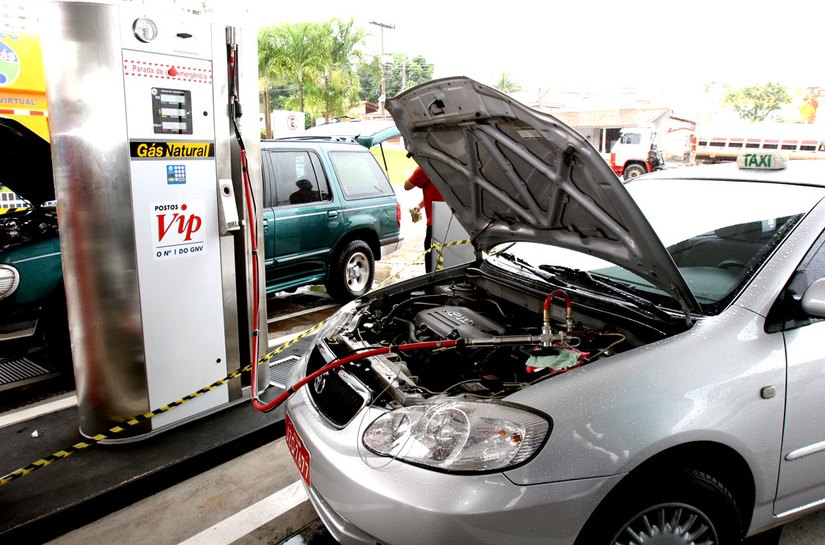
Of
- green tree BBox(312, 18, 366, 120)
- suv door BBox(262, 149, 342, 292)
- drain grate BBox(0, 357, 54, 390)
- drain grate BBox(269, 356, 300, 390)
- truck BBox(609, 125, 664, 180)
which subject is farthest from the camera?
green tree BBox(312, 18, 366, 120)

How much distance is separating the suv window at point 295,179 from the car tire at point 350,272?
67cm

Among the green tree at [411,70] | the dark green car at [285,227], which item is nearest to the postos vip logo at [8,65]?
the dark green car at [285,227]

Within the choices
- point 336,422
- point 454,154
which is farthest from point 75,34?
point 336,422

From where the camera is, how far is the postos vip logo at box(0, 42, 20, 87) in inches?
258

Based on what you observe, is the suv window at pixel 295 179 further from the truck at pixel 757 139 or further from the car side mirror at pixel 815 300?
the truck at pixel 757 139

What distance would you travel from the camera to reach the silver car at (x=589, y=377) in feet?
5.94

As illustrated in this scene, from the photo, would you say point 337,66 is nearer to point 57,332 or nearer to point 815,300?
point 57,332

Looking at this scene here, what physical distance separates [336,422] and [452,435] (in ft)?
1.79

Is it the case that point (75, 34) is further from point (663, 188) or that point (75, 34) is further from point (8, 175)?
point (663, 188)

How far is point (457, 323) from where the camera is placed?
2.81 meters

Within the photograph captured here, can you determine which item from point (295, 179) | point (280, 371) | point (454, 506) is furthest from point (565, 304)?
point (295, 179)

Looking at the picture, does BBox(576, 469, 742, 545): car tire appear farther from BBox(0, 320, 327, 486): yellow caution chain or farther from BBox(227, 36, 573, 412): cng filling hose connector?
BBox(0, 320, 327, 486): yellow caution chain

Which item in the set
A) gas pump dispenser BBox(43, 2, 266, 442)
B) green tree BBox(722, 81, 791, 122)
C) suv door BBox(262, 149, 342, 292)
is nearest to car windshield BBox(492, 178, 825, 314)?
gas pump dispenser BBox(43, 2, 266, 442)

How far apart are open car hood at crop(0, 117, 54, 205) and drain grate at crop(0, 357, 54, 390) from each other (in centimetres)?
137
